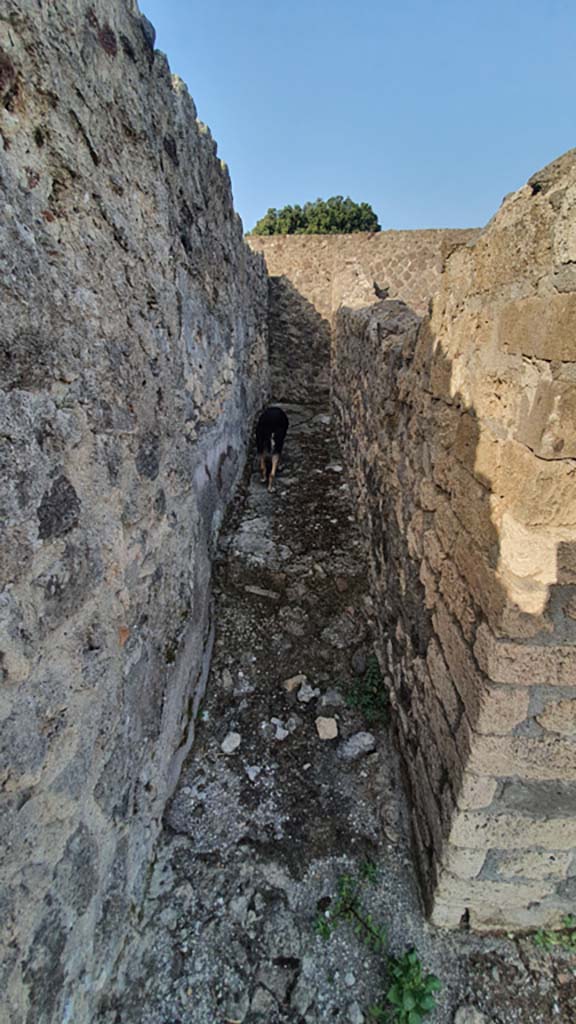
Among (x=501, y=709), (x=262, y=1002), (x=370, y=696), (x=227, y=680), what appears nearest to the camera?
(x=501, y=709)

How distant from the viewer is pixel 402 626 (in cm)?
232

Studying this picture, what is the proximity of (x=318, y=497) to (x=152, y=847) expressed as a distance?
10.8ft

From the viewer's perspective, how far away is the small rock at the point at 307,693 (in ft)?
8.47

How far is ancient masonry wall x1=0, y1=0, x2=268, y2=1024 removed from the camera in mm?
1060

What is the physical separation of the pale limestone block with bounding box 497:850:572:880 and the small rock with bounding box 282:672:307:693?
1310 millimetres

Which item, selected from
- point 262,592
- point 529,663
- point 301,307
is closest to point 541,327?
point 529,663

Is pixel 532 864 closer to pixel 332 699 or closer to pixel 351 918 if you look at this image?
pixel 351 918

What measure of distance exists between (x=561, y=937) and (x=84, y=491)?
244 centimetres

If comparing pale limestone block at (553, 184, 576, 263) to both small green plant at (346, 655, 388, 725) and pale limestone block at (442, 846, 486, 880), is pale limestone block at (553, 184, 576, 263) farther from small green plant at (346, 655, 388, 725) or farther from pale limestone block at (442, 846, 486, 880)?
small green plant at (346, 655, 388, 725)

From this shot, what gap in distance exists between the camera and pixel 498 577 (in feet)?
4.02

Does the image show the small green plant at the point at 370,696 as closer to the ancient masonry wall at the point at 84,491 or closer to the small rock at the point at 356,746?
the small rock at the point at 356,746

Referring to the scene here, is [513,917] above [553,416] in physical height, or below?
below

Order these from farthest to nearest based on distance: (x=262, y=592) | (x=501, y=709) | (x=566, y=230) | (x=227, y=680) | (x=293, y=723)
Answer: (x=262, y=592) → (x=227, y=680) → (x=293, y=723) → (x=501, y=709) → (x=566, y=230)

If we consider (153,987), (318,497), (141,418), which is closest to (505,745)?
(153,987)
